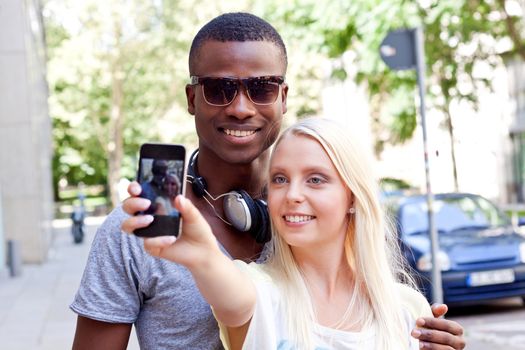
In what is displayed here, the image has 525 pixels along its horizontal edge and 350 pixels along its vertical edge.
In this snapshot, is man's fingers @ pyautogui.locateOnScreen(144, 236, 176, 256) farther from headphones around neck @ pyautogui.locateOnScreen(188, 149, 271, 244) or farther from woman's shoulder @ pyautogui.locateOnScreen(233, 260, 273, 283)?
headphones around neck @ pyautogui.locateOnScreen(188, 149, 271, 244)

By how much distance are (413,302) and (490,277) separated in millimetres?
8118

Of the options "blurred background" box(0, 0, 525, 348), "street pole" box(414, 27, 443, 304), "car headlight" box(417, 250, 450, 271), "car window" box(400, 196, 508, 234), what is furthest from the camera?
"blurred background" box(0, 0, 525, 348)

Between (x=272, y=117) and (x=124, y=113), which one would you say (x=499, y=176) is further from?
(x=272, y=117)

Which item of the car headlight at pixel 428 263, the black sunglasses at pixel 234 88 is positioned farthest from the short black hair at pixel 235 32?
the car headlight at pixel 428 263

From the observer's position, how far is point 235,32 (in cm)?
243

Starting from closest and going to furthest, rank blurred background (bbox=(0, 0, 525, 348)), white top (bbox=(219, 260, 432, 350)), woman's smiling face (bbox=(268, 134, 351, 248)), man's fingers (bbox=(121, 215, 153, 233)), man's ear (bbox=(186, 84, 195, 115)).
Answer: man's fingers (bbox=(121, 215, 153, 233))
white top (bbox=(219, 260, 432, 350))
woman's smiling face (bbox=(268, 134, 351, 248))
man's ear (bbox=(186, 84, 195, 115))
blurred background (bbox=(0, 0, 525, 348))

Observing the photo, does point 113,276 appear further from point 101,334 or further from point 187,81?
point 187,81

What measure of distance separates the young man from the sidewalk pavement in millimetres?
4313

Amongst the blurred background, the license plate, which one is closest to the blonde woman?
the blurred background

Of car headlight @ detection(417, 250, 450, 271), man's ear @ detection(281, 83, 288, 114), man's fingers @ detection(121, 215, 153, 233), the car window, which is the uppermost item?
man's ear @ detection(281, 83, 288, 114)

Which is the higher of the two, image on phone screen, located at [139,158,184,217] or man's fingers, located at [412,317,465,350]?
image on phone screen, located at [139,158,184,217]

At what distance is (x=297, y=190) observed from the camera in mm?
2246

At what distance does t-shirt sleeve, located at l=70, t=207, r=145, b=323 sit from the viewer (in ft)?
7.18

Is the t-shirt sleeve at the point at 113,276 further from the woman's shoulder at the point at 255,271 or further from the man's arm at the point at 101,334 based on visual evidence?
the woman's shoulder at the point at 255,271
